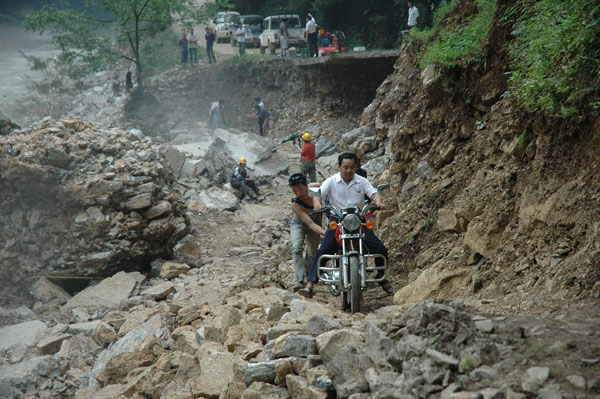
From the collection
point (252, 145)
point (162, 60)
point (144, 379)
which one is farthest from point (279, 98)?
point (144, 379)

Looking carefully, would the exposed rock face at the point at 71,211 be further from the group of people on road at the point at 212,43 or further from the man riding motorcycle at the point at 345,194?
the group of people on road at the point at 212,43

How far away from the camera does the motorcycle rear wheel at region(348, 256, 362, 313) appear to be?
558 centimetres

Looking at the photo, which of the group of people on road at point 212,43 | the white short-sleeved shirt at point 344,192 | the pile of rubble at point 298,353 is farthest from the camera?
the group of people on road at point 212,43

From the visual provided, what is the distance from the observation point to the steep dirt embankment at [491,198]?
4316 millimetres

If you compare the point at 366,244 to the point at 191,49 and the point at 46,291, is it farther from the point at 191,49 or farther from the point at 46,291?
the point at 191,49

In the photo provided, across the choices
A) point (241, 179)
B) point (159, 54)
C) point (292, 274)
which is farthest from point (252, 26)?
point (292, 274)

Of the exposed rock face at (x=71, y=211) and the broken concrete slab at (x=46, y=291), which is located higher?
the exposed rock face at (x=71, y=211)

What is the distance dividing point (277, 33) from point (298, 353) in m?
26.2

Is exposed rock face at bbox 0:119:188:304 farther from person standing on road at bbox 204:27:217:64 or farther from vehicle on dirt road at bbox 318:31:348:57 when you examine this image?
person standing on road at bbox 204:27:217:64

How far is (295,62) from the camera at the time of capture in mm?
25094

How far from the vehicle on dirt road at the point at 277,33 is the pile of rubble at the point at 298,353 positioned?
71.3 feet

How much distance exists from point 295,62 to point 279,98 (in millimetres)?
1755

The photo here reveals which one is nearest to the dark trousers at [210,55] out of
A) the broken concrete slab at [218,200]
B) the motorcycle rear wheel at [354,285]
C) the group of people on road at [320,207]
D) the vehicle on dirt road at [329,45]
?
the vehicle on dirt road at [329,45]

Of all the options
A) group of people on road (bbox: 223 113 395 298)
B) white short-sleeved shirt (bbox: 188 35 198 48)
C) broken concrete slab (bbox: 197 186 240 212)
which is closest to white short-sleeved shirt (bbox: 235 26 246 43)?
white short-sleeved shirt (bbox: 188 35 198 48)
